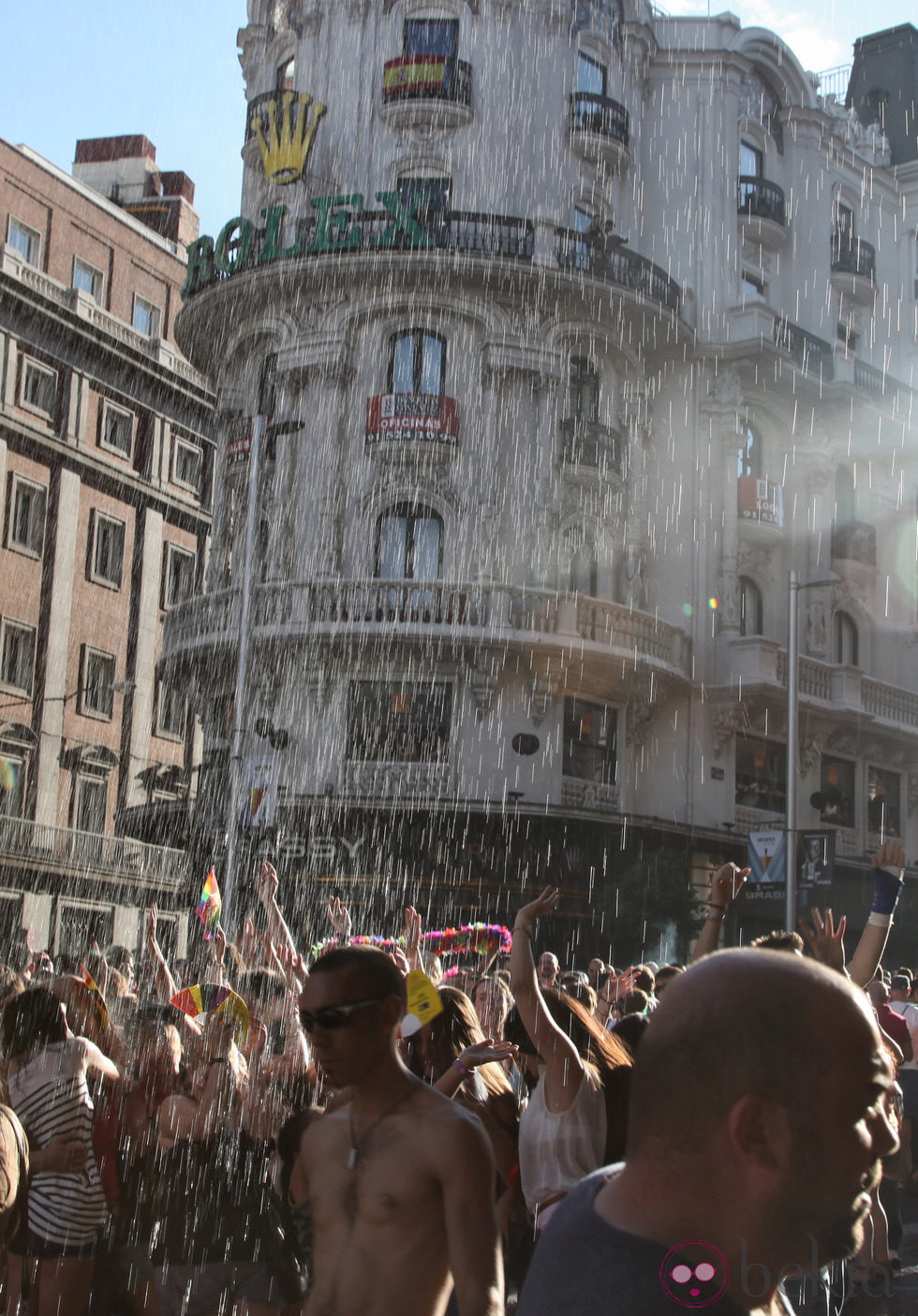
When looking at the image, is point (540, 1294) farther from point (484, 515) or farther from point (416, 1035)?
point (484, 515)

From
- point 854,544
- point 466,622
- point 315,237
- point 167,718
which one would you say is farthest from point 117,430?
point 854,544

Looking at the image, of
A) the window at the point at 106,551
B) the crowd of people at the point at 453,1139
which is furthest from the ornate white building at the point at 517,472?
the crowd of people at the point at 453,1139

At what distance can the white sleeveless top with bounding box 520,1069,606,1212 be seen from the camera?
4930mm

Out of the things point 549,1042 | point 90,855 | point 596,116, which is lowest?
point 549,1042

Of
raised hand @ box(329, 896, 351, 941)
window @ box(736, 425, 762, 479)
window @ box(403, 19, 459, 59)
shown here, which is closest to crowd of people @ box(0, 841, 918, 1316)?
raised hand @ box(329, 896, 351, 941)

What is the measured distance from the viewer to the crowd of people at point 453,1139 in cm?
181

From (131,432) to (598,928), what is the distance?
2312 cm

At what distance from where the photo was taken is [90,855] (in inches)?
1474

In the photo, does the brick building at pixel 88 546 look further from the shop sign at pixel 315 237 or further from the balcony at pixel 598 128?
the balcony at pixel 598 128

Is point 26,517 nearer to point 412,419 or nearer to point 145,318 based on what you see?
point 145,318

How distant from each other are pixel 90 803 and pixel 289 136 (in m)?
18.6

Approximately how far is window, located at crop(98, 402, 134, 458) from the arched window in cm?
1904

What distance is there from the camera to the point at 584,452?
31391 millimetres

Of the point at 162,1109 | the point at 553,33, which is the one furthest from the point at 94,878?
the point at 162,1109
